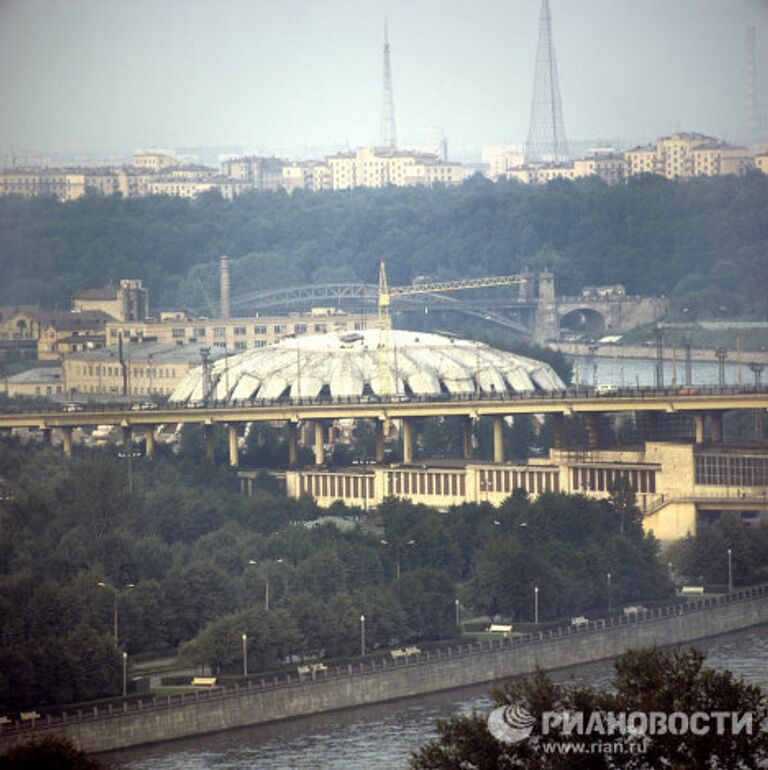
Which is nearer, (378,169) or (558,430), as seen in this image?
(558,430)

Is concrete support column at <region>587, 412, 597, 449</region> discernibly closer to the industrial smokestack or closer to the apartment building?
the industrial smokestack

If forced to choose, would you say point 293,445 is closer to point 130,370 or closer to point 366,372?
point 366,372

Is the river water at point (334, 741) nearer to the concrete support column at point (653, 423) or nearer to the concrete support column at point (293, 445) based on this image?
the concrete support column at point (653, 423)

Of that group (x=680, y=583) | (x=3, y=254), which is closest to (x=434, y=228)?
(x=3, y=254)

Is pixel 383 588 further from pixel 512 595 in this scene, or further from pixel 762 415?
pixel 762 415

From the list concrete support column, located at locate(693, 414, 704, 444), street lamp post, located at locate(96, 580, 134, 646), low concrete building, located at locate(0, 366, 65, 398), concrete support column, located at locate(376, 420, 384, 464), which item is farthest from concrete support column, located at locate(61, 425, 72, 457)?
street lamp post, located at locate(96, 580, 134, 646)

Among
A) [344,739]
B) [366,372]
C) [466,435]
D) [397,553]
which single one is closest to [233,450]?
[466,435]
